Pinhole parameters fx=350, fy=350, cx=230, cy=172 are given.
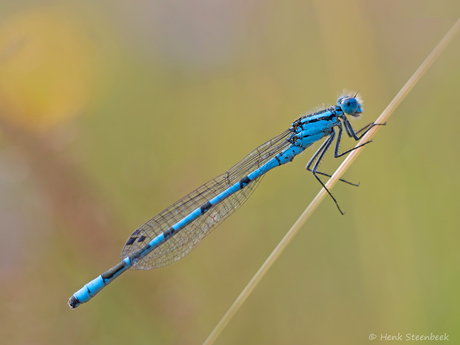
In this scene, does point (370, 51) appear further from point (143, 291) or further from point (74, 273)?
point (74, 273)

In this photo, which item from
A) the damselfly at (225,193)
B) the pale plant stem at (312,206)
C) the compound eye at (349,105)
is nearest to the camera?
→ the pale plant stem at (312,206)

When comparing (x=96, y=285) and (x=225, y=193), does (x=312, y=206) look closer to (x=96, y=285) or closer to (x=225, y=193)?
(x=225, y=193)

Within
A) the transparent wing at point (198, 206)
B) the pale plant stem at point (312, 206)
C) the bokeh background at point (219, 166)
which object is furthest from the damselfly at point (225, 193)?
the pale plant stem at point (312, 206)

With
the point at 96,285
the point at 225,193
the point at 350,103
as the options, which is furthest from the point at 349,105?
the point at 96,285

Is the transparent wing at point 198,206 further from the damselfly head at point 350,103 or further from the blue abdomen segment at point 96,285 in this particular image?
the damselfly head at point 350,103

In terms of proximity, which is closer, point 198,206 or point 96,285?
point 96,285

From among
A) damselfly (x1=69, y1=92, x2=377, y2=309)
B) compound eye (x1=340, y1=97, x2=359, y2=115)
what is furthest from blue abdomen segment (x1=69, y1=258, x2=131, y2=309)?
compound eye (x1=340, y1=97, x2=359, y2=115)

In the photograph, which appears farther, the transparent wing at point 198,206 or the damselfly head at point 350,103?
the transparent wing at point 198,206
